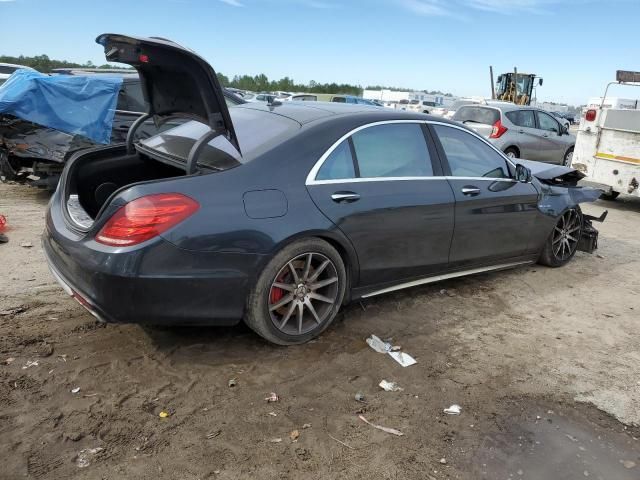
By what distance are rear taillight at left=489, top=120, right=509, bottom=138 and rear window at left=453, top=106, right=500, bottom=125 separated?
0.39 ft

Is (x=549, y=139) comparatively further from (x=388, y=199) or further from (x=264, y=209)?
(x=264, y=209)

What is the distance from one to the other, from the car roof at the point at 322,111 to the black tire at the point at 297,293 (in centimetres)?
93

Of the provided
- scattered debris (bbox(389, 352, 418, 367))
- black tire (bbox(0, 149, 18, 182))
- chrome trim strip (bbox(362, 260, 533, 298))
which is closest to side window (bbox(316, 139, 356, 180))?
chrome trim strip (bbox(362, 260, 533, 298))

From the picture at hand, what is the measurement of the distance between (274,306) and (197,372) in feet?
2.03

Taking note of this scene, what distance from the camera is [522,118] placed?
41.6 ft

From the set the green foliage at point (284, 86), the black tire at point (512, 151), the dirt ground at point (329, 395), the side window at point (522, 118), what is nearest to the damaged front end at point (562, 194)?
the dirt ground at point (329, 395)

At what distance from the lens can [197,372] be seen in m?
3.27

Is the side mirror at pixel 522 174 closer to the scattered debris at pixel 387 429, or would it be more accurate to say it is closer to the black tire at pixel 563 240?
the black tire at pixel 563 240

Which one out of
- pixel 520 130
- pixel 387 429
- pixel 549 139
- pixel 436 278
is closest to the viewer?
pixel 387 429

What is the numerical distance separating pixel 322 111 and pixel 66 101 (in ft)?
16.4

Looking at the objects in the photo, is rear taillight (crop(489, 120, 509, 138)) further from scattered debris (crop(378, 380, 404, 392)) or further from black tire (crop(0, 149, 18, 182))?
scattered debris (crop(378, 380, 404, 392))

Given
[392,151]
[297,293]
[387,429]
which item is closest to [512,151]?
[392,151]

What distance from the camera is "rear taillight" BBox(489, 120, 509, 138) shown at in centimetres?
1205

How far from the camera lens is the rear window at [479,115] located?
12273mm
